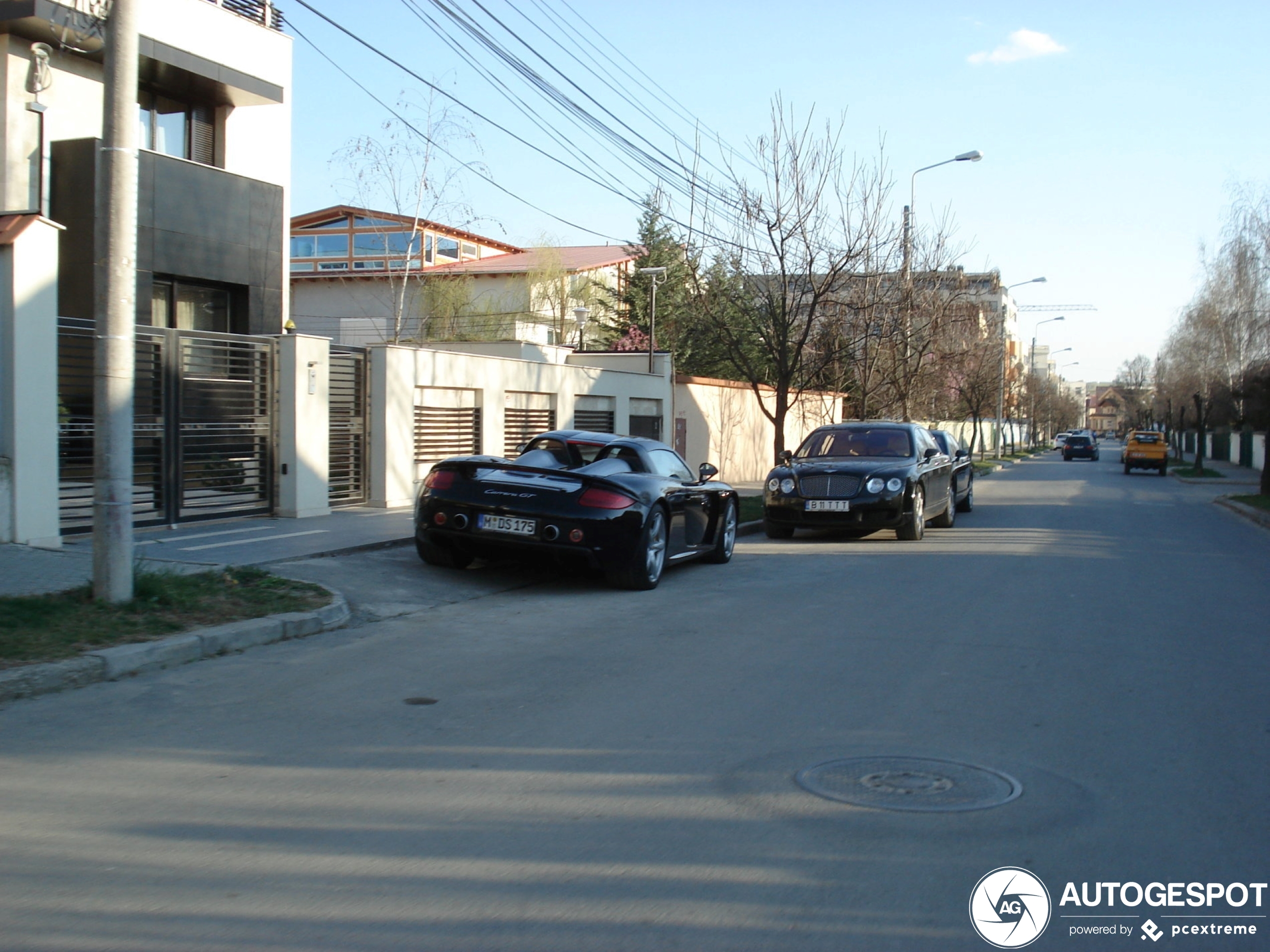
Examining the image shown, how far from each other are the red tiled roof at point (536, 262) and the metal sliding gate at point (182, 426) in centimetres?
3074

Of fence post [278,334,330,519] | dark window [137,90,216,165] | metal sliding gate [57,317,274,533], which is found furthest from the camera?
dark window [137,90,216,165]

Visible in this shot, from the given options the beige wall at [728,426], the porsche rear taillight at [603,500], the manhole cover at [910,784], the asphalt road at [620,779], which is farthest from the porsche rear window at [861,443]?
the manhole cover at [910,784]

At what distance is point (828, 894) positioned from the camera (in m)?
3.57

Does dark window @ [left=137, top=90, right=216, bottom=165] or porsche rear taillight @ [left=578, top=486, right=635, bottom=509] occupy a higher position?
dark window @ [left=137, top=90, right=216, bottom=165]

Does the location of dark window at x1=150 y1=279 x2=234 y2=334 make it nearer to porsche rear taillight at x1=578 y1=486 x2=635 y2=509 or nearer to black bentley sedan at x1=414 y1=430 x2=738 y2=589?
black bentley sedan at x1=414 y1=430 x2=738 y2=589

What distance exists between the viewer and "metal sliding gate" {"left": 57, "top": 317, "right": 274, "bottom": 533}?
11234 mm

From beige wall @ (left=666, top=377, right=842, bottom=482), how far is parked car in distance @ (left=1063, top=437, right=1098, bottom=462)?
33861 millimetres

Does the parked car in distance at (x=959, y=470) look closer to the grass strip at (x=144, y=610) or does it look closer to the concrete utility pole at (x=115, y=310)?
the grass strip at (x=144, y=610)

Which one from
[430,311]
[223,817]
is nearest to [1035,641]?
[223,817]

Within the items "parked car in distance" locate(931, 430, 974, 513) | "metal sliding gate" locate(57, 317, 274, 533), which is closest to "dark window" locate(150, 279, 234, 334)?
"metal sliding gate" locate(57, 317, 274, 533)

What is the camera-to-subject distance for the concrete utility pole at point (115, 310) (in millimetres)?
7344

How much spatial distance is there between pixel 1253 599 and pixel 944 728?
6295 millimetres

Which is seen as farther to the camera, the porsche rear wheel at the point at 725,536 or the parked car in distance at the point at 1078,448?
the parked car in distance at the point at 1078,448

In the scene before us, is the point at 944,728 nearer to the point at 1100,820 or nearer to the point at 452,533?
the point at 1100,820
